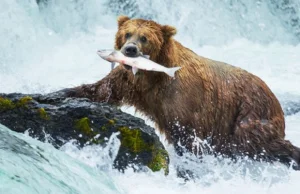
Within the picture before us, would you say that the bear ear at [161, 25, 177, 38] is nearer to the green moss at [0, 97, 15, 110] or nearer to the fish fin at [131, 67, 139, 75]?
the fish fin at [131, 67, 139, 75]

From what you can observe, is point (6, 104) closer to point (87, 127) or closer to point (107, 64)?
point (87, 127)

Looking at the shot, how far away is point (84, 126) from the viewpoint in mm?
5543

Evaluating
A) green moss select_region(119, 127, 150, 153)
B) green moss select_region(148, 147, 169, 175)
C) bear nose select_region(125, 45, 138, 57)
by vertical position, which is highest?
bear nose select_region(125, 45, 138, 57)

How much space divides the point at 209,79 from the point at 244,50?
27.0 ft

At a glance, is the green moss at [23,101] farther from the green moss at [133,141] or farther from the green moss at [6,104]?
the green moss at [133,141]

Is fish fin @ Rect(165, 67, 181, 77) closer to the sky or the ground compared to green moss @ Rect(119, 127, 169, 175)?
closer to the sky

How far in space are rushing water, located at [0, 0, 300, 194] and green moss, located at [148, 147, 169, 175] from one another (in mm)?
56

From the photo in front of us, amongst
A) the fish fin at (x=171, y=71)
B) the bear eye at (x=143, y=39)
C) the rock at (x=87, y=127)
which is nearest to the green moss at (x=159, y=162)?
the rock at (x=87, y=127)

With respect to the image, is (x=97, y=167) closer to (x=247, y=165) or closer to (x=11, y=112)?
(x=11, y=112)

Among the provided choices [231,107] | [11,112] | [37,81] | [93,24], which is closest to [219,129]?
[231,107]

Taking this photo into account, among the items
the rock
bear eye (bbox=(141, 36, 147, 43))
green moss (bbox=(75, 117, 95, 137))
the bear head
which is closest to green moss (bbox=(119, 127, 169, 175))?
the rock

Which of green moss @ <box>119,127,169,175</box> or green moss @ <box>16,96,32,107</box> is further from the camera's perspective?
green moss @ <box>16,96,32,107</box>

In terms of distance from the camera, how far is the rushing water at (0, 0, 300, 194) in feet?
15.9

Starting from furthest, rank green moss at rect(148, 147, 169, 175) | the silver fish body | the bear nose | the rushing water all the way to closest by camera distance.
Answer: the bear nose
the silver fish body
green moss at rect(148, 147, 169, 175)
the rushing water
